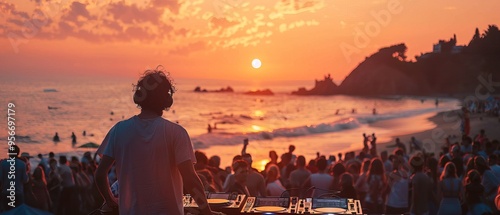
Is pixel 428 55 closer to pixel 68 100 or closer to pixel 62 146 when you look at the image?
pixel 68 100

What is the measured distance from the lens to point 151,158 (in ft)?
12.1

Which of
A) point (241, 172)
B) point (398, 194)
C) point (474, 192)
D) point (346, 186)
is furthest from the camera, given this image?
point (398, 194)

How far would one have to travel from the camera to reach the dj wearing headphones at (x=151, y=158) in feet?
12.1

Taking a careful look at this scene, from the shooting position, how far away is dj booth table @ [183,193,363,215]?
4648mm

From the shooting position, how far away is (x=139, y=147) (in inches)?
146

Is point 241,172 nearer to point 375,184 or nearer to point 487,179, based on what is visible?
point 375,184

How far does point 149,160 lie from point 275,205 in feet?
5.07

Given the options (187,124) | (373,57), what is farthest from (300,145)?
(373,57)

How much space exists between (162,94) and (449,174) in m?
5.20

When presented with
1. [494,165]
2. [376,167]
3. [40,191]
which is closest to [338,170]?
[376,167]

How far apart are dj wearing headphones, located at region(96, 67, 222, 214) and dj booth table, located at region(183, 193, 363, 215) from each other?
2.62 feet

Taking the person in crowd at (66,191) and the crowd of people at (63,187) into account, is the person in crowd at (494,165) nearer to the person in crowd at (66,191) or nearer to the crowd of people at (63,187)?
the crowd of people at (63,187)

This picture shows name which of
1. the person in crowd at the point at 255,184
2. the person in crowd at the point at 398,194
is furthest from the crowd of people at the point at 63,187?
the person in crowd at the point at 398,194

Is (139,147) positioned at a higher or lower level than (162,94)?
lower
